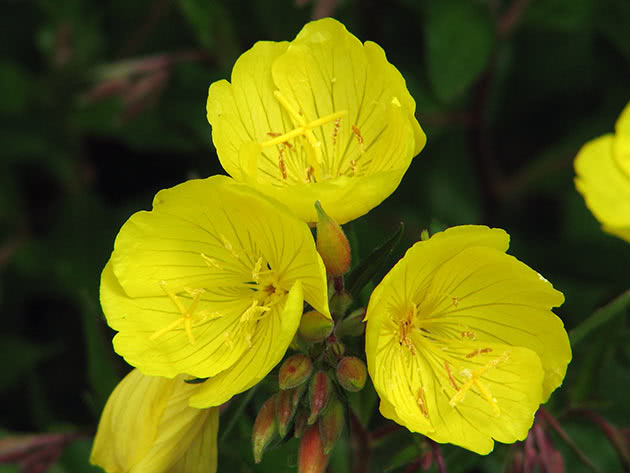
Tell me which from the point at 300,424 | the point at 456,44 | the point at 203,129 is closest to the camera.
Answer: the point at 300,424

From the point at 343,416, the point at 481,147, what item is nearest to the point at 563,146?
the point at 481,147

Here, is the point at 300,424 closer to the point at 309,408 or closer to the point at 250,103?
the point at 309,408

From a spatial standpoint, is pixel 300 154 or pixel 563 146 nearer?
pixel 300 154

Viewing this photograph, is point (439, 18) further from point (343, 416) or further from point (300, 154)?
point (343, 416)

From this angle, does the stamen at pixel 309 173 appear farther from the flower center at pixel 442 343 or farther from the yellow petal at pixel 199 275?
the flower center at pixel 442 343

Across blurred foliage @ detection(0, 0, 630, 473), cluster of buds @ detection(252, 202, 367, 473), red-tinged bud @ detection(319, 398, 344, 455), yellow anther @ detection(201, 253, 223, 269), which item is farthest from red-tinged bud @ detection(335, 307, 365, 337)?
blurred foliage @ detection(0, 0, 630, 473)

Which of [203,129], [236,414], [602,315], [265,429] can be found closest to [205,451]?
[236,414]
